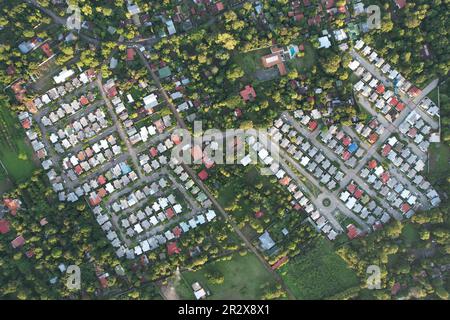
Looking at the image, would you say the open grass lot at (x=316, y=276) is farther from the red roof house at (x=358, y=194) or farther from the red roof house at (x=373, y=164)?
the red roof house at (x=373, y=164)

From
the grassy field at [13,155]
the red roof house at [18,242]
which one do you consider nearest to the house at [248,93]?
the grassy field at [13,155]

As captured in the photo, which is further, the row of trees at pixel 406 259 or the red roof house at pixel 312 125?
the red roof house at pixel 312 125

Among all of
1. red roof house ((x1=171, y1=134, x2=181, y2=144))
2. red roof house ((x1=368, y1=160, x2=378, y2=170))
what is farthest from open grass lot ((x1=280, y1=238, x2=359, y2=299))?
red roof house ((x1=171, y1=134, x2=181, y2=144))

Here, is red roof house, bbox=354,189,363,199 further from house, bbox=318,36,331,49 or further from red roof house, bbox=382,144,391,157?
house, bbox=318,36,331,49

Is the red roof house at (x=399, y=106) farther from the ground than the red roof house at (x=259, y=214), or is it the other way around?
the red roof house at (x=399, y=106)

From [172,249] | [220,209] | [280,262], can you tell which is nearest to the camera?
[172,249]

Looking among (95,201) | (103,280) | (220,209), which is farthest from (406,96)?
(103,280)

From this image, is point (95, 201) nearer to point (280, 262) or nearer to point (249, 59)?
point (280, 262)
